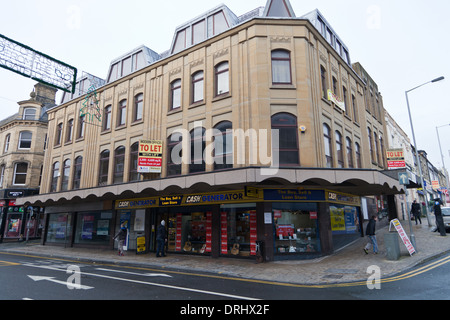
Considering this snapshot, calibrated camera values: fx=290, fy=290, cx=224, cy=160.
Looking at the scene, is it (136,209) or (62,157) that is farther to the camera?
(62,157)

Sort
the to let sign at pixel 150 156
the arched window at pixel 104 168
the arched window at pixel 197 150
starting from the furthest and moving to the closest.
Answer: the arched window at pixel 104 168 < the to let sign at pixel 150 156 < the arched window at pixel 197 150

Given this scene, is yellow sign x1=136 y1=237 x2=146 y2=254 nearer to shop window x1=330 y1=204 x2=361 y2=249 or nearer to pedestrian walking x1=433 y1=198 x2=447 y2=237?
shop window x1=330 y1=204 x2=361 y2=249

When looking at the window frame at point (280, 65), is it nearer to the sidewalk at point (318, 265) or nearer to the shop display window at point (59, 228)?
the sidewalk at point (318, 265)

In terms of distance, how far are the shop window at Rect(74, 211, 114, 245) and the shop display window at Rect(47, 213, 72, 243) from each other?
42.7 inches

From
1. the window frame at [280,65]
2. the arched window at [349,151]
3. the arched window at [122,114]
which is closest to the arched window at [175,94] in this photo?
the arched window at [122,114]

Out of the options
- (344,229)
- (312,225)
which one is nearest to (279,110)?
(312,225)

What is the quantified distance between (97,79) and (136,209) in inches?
481

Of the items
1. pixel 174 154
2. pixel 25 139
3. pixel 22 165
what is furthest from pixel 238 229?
pixel 25 139

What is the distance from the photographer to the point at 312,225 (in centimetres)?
1423

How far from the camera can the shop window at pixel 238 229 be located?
45.9 feet

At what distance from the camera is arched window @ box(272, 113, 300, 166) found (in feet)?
46.5

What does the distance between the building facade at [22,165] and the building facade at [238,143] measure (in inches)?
458

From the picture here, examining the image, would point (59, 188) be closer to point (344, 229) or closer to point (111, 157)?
point (111, 157)
